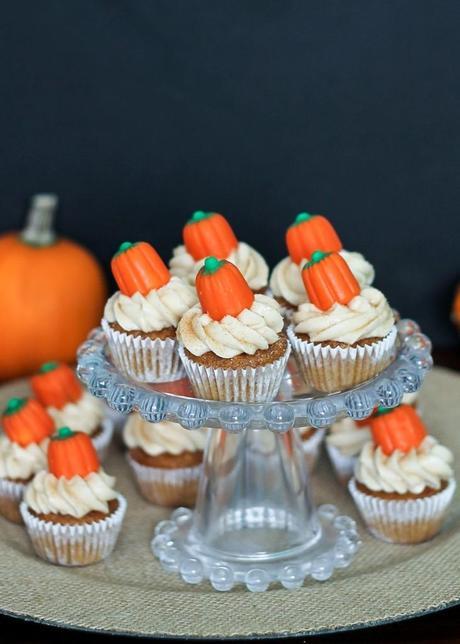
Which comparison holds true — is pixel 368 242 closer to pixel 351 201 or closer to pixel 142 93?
pixel 351 201

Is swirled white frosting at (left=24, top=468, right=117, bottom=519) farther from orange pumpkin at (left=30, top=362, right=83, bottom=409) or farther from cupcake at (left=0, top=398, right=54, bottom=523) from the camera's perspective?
orange pumpkin at (left=30, top=362, right=83, bottom=409)

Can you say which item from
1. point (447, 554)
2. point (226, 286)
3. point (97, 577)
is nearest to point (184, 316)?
point (226, 286)

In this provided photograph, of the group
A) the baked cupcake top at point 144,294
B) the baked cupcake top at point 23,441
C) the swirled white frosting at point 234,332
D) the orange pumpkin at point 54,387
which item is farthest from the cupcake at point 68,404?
the swirled white frosting at point 234,332

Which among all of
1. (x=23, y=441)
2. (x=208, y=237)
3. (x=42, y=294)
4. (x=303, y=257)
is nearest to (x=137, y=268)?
(x=208, y=237)

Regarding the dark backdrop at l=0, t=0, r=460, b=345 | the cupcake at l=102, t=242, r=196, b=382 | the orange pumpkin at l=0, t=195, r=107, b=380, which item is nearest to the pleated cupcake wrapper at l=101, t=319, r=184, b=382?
the cupcake at l=102, t=242, r=196, b=382

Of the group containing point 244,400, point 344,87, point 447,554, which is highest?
point 344,87

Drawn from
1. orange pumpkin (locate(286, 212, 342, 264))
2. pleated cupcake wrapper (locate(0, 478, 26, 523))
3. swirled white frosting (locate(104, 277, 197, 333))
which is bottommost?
pleated cupcake wrapper (locate(0, 478, 26, 523))
